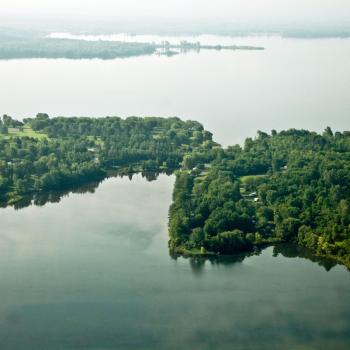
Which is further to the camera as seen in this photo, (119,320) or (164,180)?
(164,180)

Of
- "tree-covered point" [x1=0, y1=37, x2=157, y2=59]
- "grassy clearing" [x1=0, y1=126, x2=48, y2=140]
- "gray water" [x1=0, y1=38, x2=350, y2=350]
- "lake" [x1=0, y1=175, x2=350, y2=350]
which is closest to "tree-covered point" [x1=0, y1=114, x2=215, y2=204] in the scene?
"grassy clearing" [x1=0, y1=126, x2=48, y2=140]

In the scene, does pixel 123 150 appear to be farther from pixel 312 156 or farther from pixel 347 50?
pixel 347 50

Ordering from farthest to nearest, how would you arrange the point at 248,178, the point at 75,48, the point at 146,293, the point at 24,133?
the point at 75,48, the point at 24,133, the point at 248,178, the point at 146,293

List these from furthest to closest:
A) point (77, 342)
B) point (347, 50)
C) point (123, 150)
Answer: point (347, 50) < point (123, 150) < point (77, 342)

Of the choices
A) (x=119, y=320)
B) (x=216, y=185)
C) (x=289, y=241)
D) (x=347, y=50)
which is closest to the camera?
(x=119, y=320)

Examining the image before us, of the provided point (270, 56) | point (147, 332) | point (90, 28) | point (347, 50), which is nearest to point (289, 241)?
point (147, 332)

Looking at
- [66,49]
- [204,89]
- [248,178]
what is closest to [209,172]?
[248,178]

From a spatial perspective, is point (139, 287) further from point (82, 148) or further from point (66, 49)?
point (66, 49)
